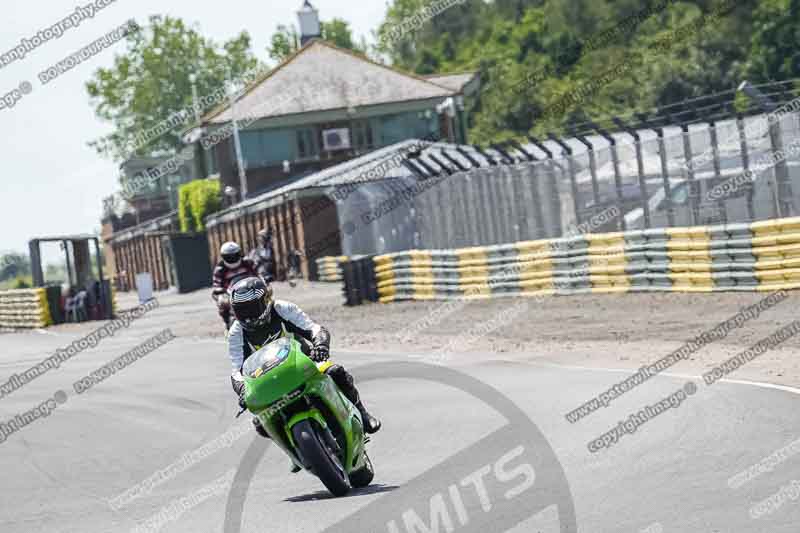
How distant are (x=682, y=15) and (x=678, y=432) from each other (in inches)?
2292

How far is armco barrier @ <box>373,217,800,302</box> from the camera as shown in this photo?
21.3 m

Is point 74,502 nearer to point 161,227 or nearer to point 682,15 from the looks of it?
point 682,15

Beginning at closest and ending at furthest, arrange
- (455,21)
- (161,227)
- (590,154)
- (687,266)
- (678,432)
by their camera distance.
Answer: (678,432) → (687,266) → (590,154) → (161,227) → (455,21)

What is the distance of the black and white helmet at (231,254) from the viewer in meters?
17.0

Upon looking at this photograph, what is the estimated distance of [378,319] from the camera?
2716cm

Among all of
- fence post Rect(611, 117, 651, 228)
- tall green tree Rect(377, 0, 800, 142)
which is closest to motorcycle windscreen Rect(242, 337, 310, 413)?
fence post Rect(611, 117, 651, 228)

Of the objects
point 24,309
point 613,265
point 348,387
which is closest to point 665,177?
point 613,265

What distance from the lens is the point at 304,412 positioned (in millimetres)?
8711

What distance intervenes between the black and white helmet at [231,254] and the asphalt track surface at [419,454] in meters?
1.54

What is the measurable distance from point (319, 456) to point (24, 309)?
114ft

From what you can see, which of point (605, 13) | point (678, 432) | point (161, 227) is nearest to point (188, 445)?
point (678, 432)

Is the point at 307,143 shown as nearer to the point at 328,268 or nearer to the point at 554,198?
the point at 328,268

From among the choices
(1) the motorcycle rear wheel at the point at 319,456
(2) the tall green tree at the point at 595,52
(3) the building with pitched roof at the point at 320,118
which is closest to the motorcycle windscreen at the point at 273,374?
(1) the motorcycle rear wheel at the point at 319,456

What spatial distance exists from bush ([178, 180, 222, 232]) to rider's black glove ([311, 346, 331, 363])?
59635mm
